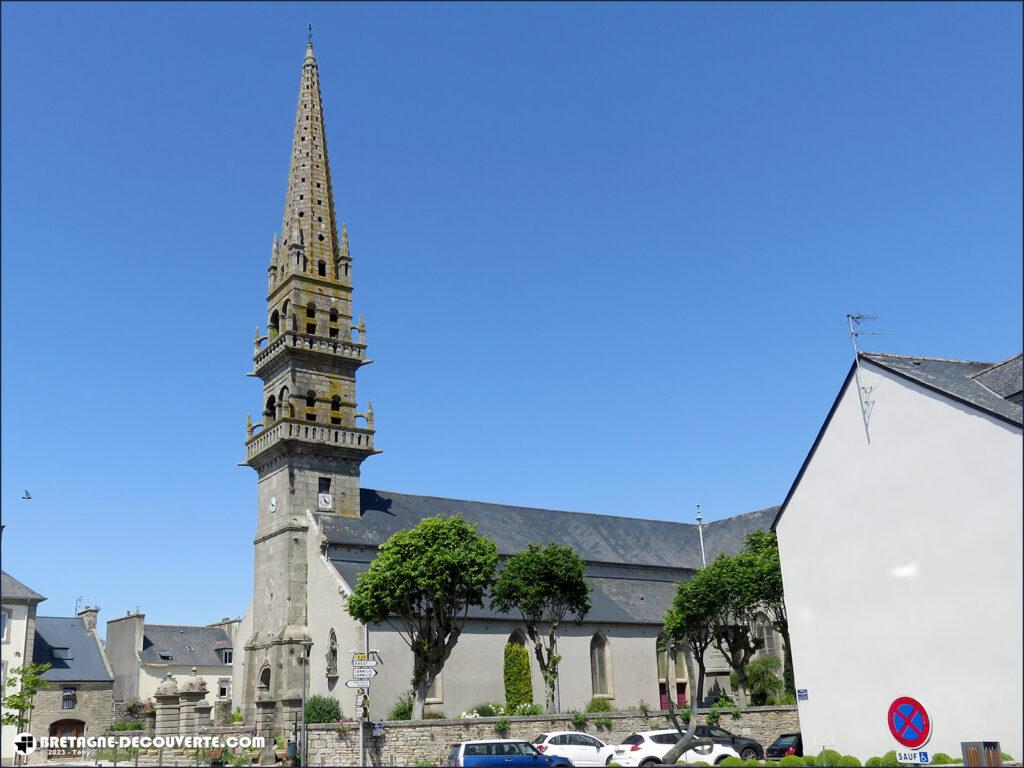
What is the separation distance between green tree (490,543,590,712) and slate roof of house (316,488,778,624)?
14.3 ft

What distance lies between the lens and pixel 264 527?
5412 centimetres

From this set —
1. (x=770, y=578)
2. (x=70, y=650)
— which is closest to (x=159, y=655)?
(x=70, y=650)

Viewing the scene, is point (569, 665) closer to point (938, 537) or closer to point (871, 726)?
point (871, 726)

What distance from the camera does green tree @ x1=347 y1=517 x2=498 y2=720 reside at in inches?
1592

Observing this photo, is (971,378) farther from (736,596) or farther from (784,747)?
(736,596)

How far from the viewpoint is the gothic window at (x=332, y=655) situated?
4634 centimetres

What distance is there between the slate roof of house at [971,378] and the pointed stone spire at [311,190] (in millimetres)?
38609

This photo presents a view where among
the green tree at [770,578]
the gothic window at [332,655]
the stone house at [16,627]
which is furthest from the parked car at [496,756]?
the stone house at [16,627]

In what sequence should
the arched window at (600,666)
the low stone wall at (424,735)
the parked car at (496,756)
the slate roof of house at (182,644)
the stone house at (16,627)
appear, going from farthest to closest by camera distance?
1. the slate roof of house at (182,644)
2. the arched window at (600,666)
3. the stone house at (16,627)
4. the low stone wall at (424,735)
5. the parked car at (496,756)

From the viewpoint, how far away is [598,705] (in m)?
47.5

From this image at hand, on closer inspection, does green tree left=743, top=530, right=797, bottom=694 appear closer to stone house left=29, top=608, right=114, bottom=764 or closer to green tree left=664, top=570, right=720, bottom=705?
green tree left=664, top=570, right=720, bottom=705

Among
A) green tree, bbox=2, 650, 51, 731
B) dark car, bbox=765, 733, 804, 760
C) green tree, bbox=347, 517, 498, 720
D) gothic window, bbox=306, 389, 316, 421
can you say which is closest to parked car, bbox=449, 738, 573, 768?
dark car, bbox=765, 733, 804, 760

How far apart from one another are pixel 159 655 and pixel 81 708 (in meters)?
16.6

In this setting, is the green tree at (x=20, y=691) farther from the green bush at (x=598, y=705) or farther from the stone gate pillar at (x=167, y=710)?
the green bush at (x=598, y=705)
